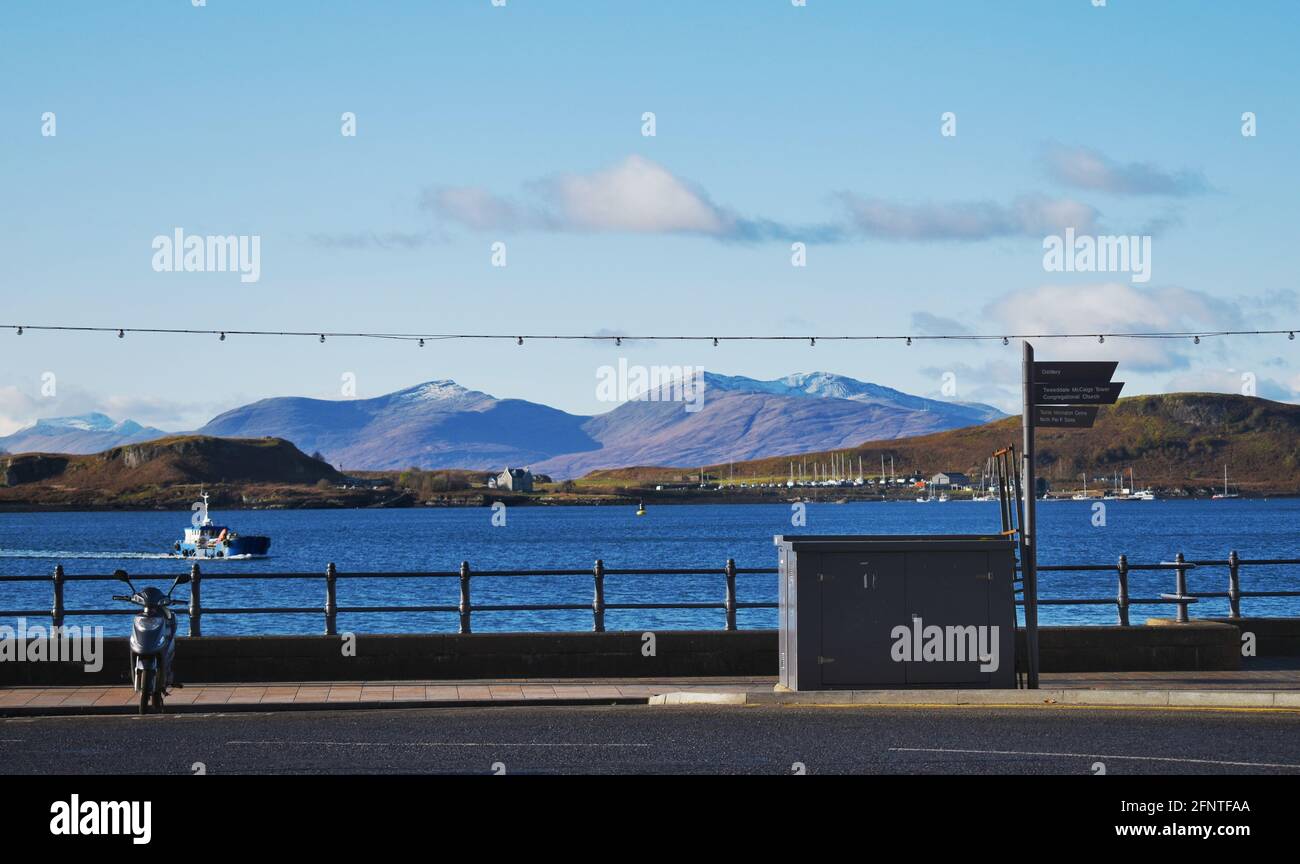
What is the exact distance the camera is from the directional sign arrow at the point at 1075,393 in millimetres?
20281

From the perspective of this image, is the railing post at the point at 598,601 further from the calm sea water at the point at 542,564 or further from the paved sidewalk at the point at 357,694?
the calm sea water at the point at 542,564

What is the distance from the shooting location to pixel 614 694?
19.8 metres

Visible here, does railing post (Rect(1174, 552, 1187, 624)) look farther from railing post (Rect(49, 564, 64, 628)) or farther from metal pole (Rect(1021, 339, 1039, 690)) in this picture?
railing post (Rect(49, 564, 64, 628))

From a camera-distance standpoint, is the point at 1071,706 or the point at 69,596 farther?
the point at 69,596

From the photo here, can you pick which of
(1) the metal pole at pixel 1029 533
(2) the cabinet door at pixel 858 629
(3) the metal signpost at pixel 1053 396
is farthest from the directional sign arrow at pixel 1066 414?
(2) the cabinet door at pixel 858 629

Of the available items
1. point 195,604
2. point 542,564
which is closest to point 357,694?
point 195,604

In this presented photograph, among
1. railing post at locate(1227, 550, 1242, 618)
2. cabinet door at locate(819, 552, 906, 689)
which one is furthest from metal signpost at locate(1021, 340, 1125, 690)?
railing post at locate(1227, 550, 1242, 618)

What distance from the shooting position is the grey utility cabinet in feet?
65.1

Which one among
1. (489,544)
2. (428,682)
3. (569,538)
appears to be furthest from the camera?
(569,538)

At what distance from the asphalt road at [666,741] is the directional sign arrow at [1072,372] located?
4133mm
